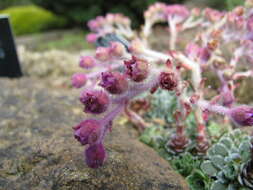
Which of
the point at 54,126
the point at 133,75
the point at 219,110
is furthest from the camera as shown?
the point at 54,126

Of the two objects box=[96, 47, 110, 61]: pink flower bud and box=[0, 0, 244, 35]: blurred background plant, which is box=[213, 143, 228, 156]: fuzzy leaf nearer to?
box=[96, 47, 110, 61]: pink flower bud

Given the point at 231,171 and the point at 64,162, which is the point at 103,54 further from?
the point at 231,171

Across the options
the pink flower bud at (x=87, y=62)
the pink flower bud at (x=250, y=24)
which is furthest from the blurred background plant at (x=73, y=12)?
the pink flower bud at (x=87, y=62)

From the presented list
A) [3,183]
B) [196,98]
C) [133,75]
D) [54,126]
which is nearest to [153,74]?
[133,75]

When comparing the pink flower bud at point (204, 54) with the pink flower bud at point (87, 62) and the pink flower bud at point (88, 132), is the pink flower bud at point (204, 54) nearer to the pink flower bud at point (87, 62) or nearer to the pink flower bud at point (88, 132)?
the pink flower bud at point (87, 62)

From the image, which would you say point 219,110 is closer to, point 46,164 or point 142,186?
point 142,186

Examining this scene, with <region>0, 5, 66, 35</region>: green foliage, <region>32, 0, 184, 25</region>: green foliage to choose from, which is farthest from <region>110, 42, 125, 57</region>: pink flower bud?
<region>0, 5, 66, 35</region>: green foliage
